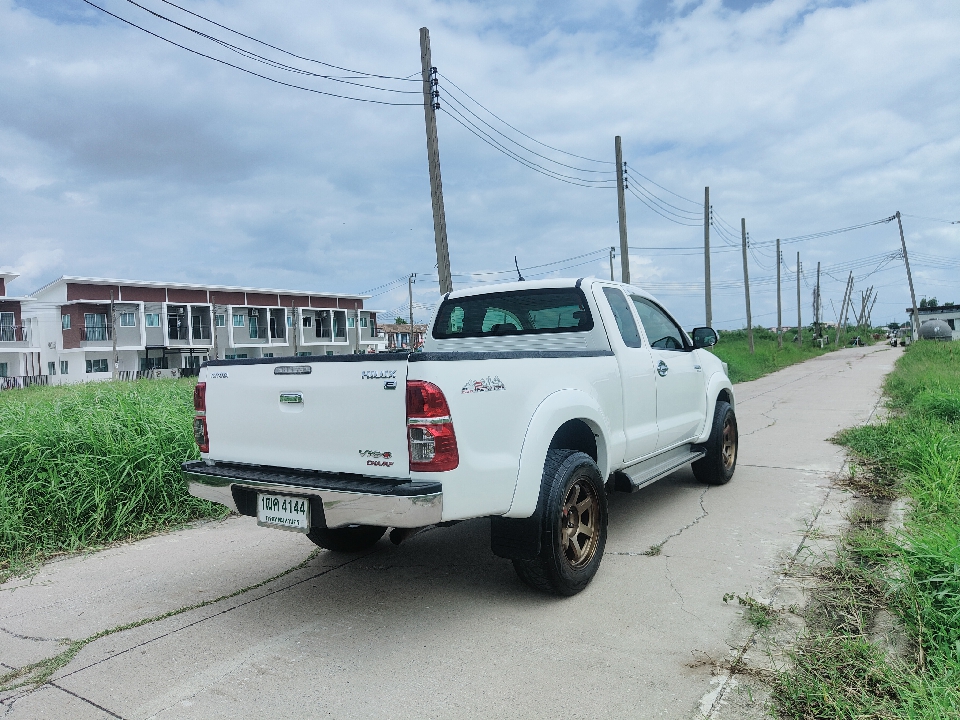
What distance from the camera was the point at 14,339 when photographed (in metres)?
40.9

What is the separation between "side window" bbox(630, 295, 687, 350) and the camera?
229 inches

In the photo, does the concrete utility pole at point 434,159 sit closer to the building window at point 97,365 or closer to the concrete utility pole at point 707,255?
the concrete utility pole at point 707,255

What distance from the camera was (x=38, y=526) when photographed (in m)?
5.61

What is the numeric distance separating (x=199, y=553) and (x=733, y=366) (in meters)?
20.8

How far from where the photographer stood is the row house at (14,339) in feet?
131

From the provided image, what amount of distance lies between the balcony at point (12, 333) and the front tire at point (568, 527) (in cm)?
4559

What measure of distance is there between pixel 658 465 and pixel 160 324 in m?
49.1

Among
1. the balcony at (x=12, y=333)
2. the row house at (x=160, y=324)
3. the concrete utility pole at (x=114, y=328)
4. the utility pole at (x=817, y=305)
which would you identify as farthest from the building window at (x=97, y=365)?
the utility pole at (x=817, y=305)

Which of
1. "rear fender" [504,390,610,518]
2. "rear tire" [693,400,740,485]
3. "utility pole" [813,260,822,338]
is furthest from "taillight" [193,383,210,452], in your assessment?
"utility pole" [813,260,822,338]

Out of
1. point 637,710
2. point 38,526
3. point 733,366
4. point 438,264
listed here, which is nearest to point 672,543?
point 637,710

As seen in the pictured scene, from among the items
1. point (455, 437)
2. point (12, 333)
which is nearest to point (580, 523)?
point (455, 437)

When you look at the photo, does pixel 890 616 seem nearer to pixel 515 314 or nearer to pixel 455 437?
pixel 455 437

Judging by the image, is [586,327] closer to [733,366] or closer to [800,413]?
[800,413]

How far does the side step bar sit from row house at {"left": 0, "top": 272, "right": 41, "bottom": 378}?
4337 cm
